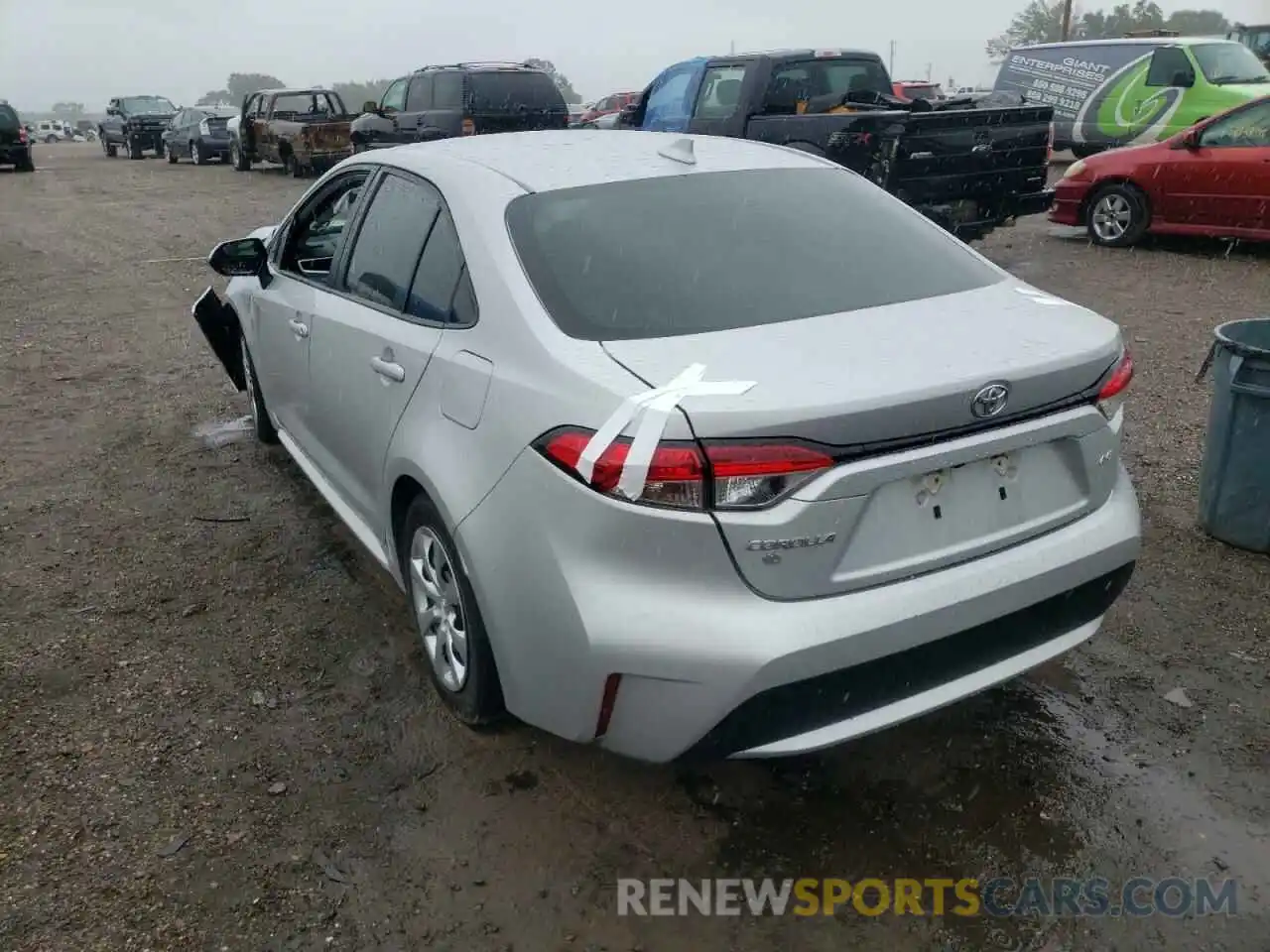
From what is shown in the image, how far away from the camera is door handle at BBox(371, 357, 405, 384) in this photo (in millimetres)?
3117

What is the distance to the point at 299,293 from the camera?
4156mm

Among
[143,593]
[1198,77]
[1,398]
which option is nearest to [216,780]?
[143,593]

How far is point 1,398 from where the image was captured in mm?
6762

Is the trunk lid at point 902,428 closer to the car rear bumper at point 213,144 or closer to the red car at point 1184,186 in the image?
the red car at point 1184,186

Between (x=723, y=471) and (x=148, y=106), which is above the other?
(x=148, y=106)

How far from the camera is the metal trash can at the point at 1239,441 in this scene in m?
3.90

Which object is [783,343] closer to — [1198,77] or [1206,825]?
[1206,825]

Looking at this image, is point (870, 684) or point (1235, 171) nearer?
point (870, 684)

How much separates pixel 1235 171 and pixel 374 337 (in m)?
9.16

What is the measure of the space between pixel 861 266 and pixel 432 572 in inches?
60.2

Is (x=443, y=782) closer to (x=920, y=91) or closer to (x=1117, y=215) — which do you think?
(x=1117, y=215)

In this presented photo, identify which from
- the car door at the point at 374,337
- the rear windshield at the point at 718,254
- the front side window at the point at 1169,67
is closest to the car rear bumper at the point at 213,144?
the front side window at the point at 1169,67

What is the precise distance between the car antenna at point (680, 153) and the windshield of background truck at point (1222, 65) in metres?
14.3

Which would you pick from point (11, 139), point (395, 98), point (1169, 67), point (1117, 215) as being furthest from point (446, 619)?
point (11, 139)
